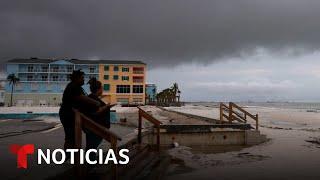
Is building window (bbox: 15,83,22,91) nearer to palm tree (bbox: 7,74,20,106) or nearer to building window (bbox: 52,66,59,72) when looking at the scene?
palm tree (bbox: 7,74,20,106)

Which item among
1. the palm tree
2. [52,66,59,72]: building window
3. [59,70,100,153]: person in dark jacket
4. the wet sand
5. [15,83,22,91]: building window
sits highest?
[52,66,59,72]: building window

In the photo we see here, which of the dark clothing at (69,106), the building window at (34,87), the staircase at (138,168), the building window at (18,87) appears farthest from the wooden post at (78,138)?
the building window at (18,87)

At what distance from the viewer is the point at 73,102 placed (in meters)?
5.89

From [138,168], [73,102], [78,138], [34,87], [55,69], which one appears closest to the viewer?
[78,138]

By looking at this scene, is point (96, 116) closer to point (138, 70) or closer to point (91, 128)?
point (91, 128)

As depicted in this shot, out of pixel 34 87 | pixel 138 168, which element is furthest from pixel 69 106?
pixel 34 87

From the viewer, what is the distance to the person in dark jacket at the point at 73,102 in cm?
583

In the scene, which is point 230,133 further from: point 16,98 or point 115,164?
point 16,98

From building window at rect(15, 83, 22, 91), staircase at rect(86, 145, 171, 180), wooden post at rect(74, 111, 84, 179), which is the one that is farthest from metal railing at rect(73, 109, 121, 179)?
building window at rect(15, 83, 22, 91)

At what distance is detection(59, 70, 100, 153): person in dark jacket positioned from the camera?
5.83 meters

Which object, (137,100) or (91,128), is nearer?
(91,128)

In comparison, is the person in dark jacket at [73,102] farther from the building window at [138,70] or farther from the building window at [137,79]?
the building window at [138,70]

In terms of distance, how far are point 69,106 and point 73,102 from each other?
0.13 m

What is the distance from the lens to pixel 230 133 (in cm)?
1605
